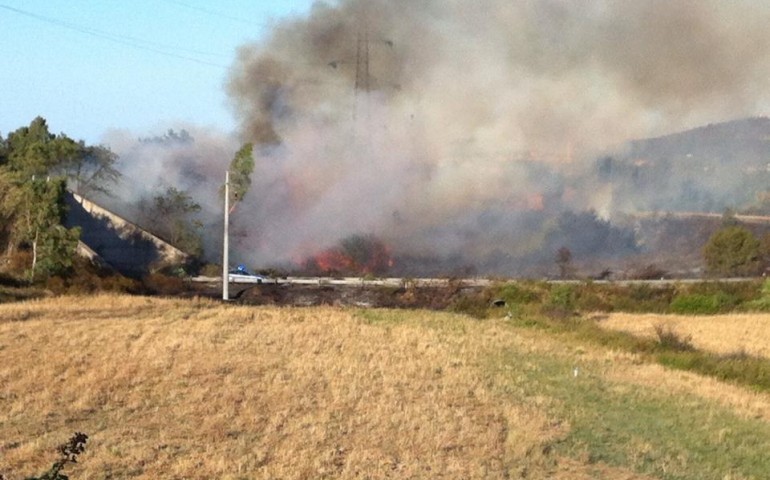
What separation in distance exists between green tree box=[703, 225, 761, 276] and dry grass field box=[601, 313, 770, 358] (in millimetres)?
14263

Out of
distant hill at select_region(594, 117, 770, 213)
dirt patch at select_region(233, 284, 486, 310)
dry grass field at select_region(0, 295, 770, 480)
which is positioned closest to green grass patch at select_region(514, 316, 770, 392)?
dry grass field at select_region(0, 295, 770, 480)

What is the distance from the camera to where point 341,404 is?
2027cm

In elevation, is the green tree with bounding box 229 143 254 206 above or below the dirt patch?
above

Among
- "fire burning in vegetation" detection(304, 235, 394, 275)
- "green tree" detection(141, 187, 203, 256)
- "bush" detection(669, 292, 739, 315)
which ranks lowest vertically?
"bush" detection(669, 292, 739, 315)

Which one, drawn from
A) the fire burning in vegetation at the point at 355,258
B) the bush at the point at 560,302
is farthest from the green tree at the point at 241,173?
the bush at the point at 560,302

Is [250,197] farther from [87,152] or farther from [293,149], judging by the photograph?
[87,152]

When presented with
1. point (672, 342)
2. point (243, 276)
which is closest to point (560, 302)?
point (672, 342)

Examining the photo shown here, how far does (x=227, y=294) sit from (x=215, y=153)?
2612 centimetres

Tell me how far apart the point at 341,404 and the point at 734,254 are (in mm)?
47445

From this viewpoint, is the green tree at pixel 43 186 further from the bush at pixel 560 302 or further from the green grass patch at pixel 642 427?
the green grass patch at pixel 642 427

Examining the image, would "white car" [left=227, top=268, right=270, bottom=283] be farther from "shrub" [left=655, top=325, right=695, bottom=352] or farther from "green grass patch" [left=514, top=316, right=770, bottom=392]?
"shrub" [left=655, top=325, right=695, bottom=352]

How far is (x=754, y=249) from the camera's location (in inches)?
2432

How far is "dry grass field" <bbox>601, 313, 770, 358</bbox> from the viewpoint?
35.6 m

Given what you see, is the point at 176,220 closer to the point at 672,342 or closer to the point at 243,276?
the point at 243,276
